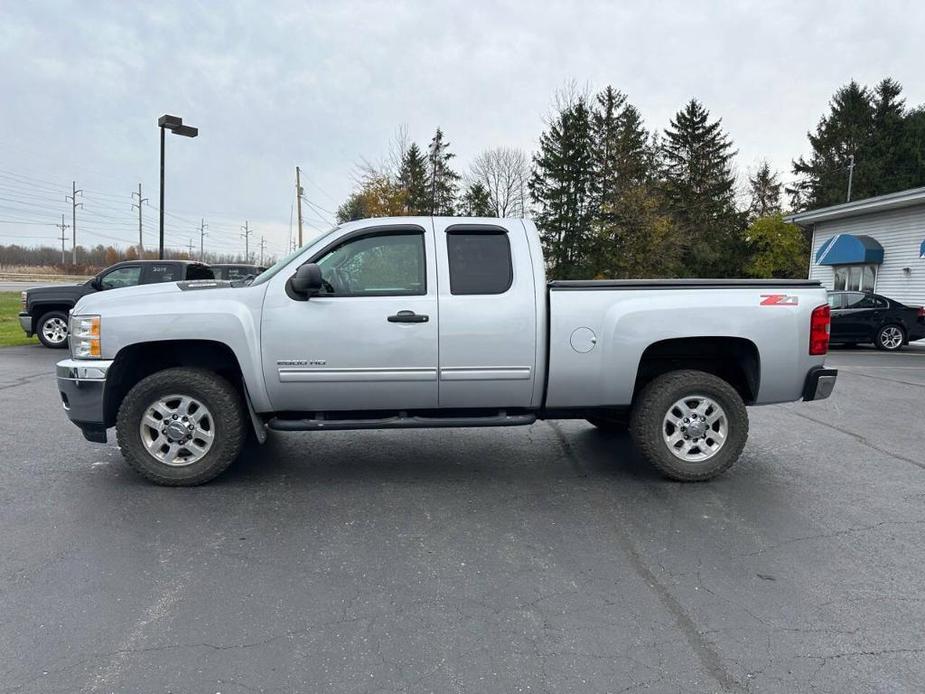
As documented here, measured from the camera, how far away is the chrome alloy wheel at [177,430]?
460 centimetres

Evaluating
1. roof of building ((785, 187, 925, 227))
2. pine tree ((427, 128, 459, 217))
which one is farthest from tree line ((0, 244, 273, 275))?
roof of building ((785, 187, 925, 227))

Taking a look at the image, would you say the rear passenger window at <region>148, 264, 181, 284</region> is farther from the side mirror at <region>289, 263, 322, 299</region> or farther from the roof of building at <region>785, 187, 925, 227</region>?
the roof of building at <region>785, 187, 925, 227</region>

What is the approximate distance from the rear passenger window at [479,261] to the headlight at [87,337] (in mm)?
2578

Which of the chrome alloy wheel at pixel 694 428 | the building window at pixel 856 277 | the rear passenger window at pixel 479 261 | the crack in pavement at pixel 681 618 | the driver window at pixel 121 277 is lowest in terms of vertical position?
the crack in pavement at pixel 681 618

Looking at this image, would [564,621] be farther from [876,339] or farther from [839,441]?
[876,339]

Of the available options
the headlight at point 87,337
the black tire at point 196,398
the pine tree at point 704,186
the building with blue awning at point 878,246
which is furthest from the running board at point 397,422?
the pine tree at point 704,186

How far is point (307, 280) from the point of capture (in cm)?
436

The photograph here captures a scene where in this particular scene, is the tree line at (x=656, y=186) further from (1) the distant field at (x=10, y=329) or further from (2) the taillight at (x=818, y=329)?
(2) the taillight at (x=818, y=329)

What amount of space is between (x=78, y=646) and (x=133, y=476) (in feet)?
8.10

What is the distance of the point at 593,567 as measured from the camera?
3449 mm

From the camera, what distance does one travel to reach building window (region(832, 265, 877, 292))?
20.9 m

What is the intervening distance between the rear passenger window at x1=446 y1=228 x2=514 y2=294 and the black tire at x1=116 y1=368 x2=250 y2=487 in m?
1.88

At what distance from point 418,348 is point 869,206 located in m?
20.8

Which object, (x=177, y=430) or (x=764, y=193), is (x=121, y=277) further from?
(x=764, y=193)
